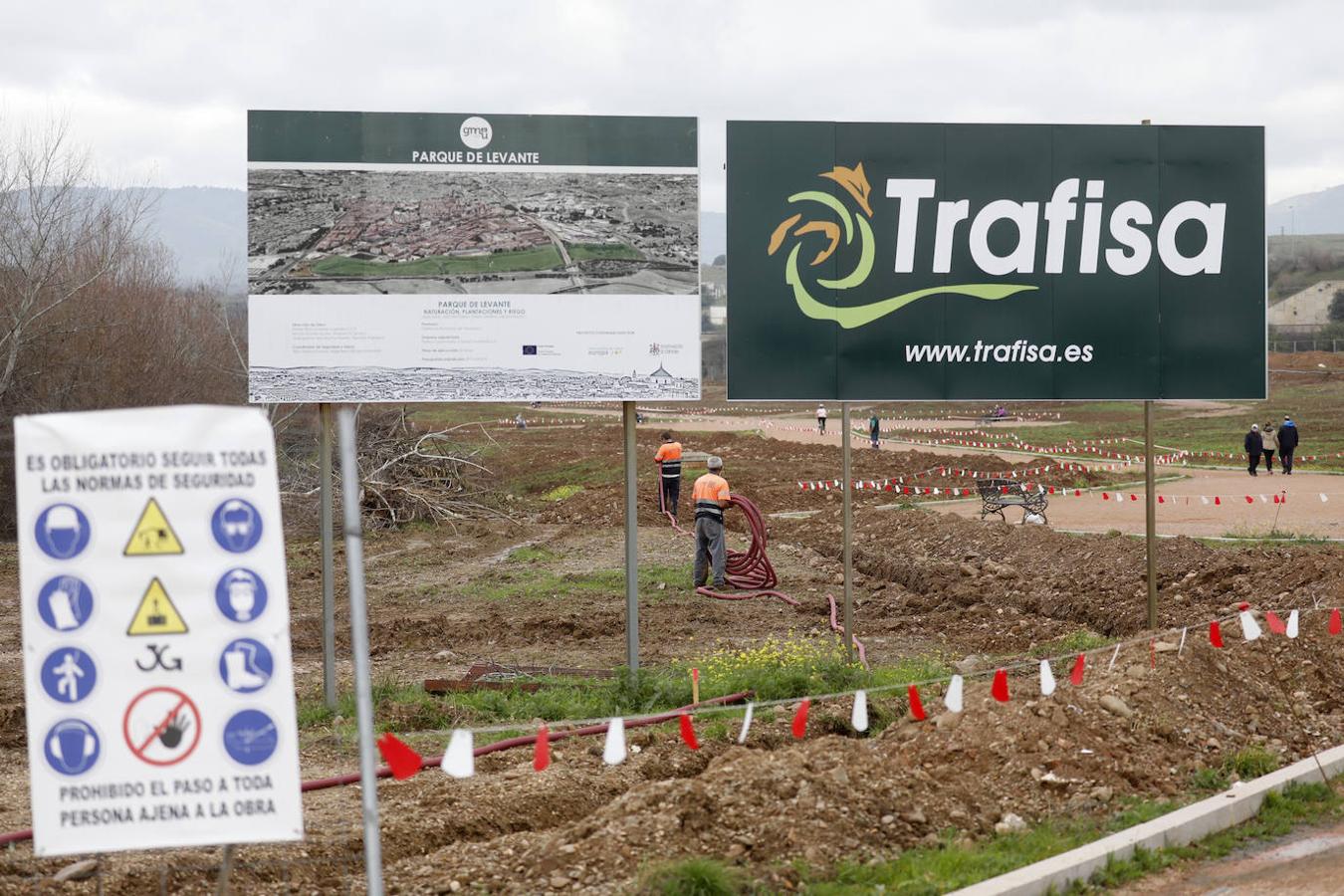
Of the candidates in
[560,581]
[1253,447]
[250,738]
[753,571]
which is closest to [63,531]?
[250,738]

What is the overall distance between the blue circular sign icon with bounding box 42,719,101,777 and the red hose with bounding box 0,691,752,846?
282cm

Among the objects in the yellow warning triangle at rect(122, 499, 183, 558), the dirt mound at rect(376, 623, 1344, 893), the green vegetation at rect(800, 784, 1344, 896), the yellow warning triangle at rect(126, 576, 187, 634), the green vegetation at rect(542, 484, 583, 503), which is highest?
the yellow warning triangle at rect(122, 499, 183, 558)

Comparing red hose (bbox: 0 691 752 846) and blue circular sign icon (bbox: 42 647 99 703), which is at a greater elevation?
blue circular sign icon (bbox: 42 647 99 703)

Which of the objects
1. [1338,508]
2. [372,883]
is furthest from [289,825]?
[1338,508]

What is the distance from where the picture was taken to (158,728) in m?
5.00

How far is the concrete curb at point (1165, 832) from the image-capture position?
6680 millimetres

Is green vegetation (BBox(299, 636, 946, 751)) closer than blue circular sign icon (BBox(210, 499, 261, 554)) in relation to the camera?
No

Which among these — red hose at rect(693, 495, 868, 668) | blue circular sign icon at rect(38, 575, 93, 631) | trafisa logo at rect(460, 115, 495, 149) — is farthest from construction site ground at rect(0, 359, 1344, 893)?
trafisa logo at rect(460, 115, 495, 149)

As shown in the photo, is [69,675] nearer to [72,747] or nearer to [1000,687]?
[72,747]

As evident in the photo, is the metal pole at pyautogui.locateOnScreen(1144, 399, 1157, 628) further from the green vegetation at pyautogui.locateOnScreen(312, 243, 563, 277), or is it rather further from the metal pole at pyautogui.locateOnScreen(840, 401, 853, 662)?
the green vegetation at pyautogui.locateOnScreen(312, 243, 563, 277)

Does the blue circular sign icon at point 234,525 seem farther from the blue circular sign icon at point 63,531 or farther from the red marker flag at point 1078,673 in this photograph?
the red marker flag at point 1078,673

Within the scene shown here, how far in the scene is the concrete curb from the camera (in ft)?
21.9

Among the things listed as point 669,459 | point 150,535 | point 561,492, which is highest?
point 150,535

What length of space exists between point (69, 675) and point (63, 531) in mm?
493
